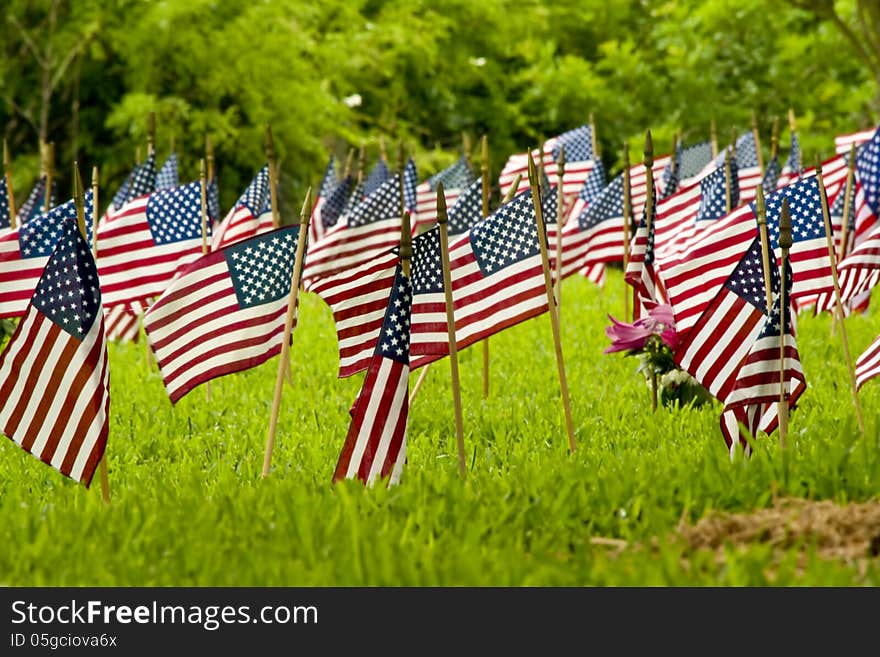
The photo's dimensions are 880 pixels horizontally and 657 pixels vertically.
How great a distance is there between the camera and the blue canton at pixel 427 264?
7.39 m

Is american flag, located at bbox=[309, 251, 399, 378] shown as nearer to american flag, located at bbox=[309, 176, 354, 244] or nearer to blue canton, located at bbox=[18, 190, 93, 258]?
blue canton, located at bbox=[18, 190, 93, 258]

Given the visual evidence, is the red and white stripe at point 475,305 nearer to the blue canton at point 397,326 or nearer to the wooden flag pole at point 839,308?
the blue canton at point 397,326

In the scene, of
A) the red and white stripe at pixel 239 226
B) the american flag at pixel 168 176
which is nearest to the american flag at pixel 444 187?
the american flag at pixel 168 176

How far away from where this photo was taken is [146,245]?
10711 millimetres

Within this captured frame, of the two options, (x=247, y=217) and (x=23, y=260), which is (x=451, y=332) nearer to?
(x=23, y=260)

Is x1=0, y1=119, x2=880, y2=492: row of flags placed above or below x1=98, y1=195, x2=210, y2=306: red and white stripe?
below

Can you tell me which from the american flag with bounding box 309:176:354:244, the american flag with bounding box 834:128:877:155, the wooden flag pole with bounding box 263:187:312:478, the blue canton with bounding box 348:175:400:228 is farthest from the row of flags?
the american flag with bounding box 834:128:877:155

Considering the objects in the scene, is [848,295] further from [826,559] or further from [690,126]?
[690,126]

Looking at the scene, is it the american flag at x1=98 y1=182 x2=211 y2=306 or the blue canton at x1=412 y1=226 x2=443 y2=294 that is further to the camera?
the american flag at x1=98 y1=182 x2=211 y2=306

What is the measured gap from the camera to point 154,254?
10.8 metres

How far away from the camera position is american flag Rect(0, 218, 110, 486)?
6773 millimetres

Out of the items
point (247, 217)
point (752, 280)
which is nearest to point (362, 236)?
point (247, 217)

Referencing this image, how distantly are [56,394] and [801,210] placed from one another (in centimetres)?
495

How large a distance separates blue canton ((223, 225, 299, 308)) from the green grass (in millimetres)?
1025
